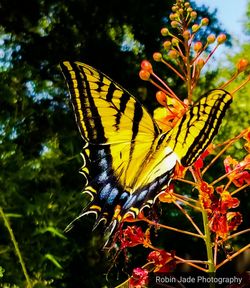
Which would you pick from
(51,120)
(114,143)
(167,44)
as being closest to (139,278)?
(114,143)

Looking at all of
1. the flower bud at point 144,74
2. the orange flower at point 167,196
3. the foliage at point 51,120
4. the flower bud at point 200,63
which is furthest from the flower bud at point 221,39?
the foliage at point 51,120

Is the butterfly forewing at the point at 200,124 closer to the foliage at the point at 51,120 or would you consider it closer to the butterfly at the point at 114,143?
the butterfly at the point at 114,143

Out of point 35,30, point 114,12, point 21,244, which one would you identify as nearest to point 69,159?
point 21,244

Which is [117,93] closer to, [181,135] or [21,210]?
[181,135]

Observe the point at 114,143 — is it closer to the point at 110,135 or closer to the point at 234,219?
the point at 110,135

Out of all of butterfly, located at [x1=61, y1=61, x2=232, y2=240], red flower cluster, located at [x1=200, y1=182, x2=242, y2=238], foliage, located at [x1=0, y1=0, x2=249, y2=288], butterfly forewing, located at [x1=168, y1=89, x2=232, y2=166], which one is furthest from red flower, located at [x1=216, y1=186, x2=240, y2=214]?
foliage, located at [x1=0, y1=0, x2=249, y2=288]

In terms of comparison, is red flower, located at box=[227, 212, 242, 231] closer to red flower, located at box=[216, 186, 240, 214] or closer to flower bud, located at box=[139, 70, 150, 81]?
red flower, located at box=[216, 186, 240, 214]
